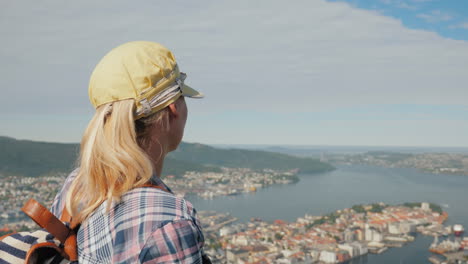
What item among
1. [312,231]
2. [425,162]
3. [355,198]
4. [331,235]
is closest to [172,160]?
[355,198]

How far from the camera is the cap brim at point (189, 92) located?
0.43 m

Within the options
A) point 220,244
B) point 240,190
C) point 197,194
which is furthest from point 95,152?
point 240,190

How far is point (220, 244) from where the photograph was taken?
30.6 feet

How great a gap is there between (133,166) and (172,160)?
87.2 ft

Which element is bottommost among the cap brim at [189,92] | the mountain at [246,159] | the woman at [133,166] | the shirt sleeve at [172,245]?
the mountain at [246,159]

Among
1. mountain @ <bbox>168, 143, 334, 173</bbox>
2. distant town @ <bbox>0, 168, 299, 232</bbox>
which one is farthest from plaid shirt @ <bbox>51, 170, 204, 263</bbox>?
mountain @ <bbox>168, 143, 334, 173</bbox>

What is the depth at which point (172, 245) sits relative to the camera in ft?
1.03

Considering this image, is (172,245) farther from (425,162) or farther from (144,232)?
(425,162)

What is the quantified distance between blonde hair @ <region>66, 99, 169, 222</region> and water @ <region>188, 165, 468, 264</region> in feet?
31.0

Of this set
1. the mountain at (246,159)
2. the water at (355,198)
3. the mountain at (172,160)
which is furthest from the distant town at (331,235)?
the mountain at (246,159)

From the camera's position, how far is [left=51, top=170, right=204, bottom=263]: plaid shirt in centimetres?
31

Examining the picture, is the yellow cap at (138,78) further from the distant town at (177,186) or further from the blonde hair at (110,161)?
the distant town at (177,186)

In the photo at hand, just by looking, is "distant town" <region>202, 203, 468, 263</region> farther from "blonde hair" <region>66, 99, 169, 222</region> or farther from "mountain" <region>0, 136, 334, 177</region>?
"blonde hair" <region>66, 99, 169, 222</region>

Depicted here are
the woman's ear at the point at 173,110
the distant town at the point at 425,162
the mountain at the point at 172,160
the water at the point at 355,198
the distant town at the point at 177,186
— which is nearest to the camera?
the woman's ear at the point at 173,110
